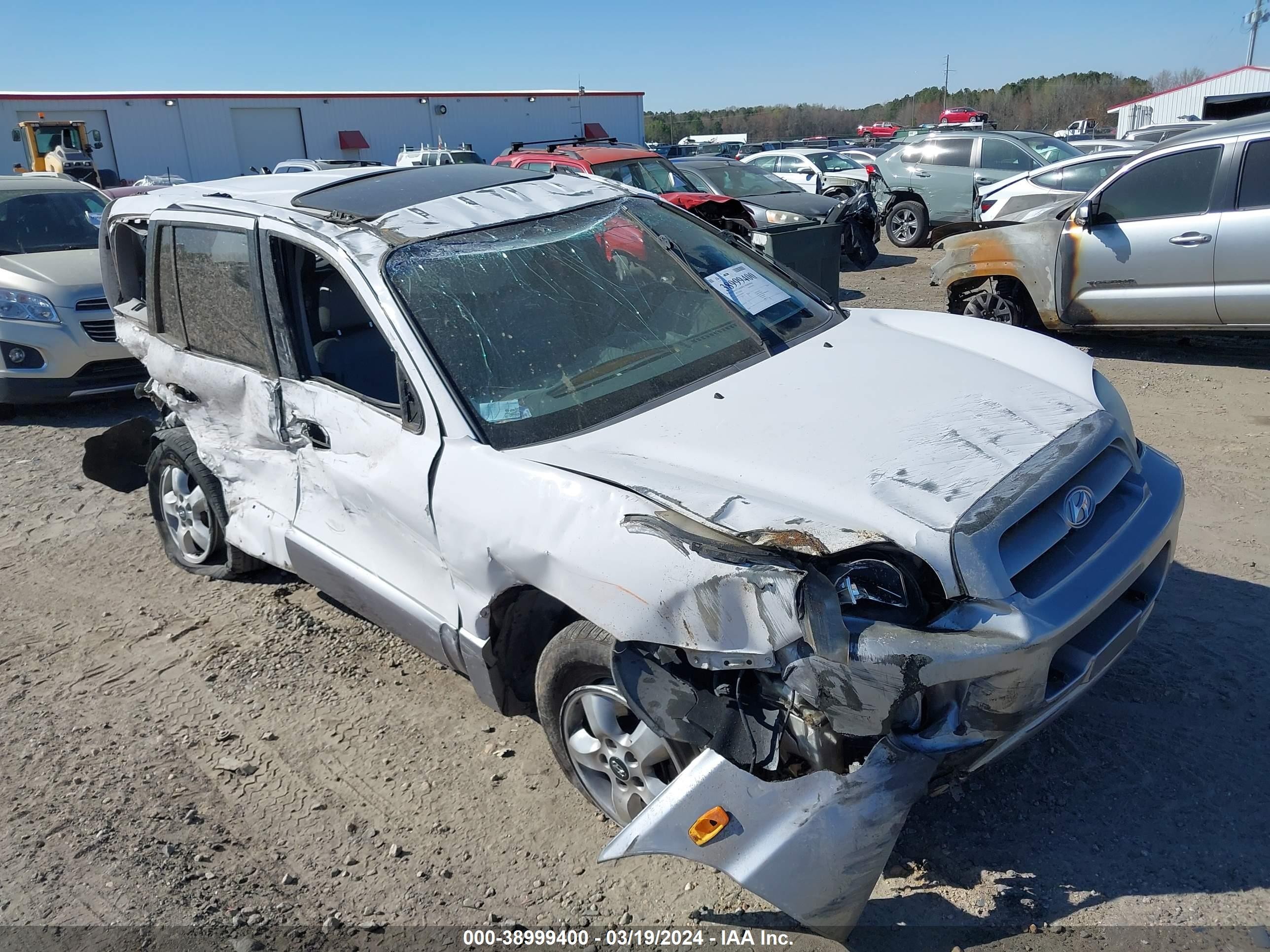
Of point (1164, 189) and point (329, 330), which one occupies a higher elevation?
point (1164, 189)

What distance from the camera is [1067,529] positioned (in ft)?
8.14

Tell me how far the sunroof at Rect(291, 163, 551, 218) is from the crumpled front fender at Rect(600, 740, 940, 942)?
2.30 meters

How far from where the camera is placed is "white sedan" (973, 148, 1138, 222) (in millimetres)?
10844

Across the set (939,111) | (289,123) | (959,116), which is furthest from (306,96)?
(939,111)

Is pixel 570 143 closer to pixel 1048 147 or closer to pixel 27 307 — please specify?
pixel 1048 147

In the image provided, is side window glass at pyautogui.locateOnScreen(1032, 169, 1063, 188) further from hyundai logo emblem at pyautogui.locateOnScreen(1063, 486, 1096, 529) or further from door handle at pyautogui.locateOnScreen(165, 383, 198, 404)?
door handle at pyautogui.locateOnScreen(165, 383, 198, 404)

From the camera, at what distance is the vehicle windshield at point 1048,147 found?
13617mm

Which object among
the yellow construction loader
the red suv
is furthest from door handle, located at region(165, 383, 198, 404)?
the yellow construction loader

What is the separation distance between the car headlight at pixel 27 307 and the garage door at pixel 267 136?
31549 millimetres

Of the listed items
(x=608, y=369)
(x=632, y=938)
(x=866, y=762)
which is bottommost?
(x=632, y=938)

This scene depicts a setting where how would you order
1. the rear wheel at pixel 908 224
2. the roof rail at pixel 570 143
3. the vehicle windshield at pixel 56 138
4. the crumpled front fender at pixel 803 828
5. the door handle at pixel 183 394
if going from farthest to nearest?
the vehicle windshield at pixel 56 138 < the rear wheel at pixel 908 224 < the roof rail at pixel 570 143 < the door handle at pixel 183 394 < the crumpled front fender at pixel 803 828

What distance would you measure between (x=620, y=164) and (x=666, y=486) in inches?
401

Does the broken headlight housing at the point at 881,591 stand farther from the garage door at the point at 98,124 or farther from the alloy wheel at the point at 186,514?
the garage door at the point at 98,124

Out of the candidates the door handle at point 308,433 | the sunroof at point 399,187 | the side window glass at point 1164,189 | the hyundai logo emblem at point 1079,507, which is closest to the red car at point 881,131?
the side window glass at point 1164,189
